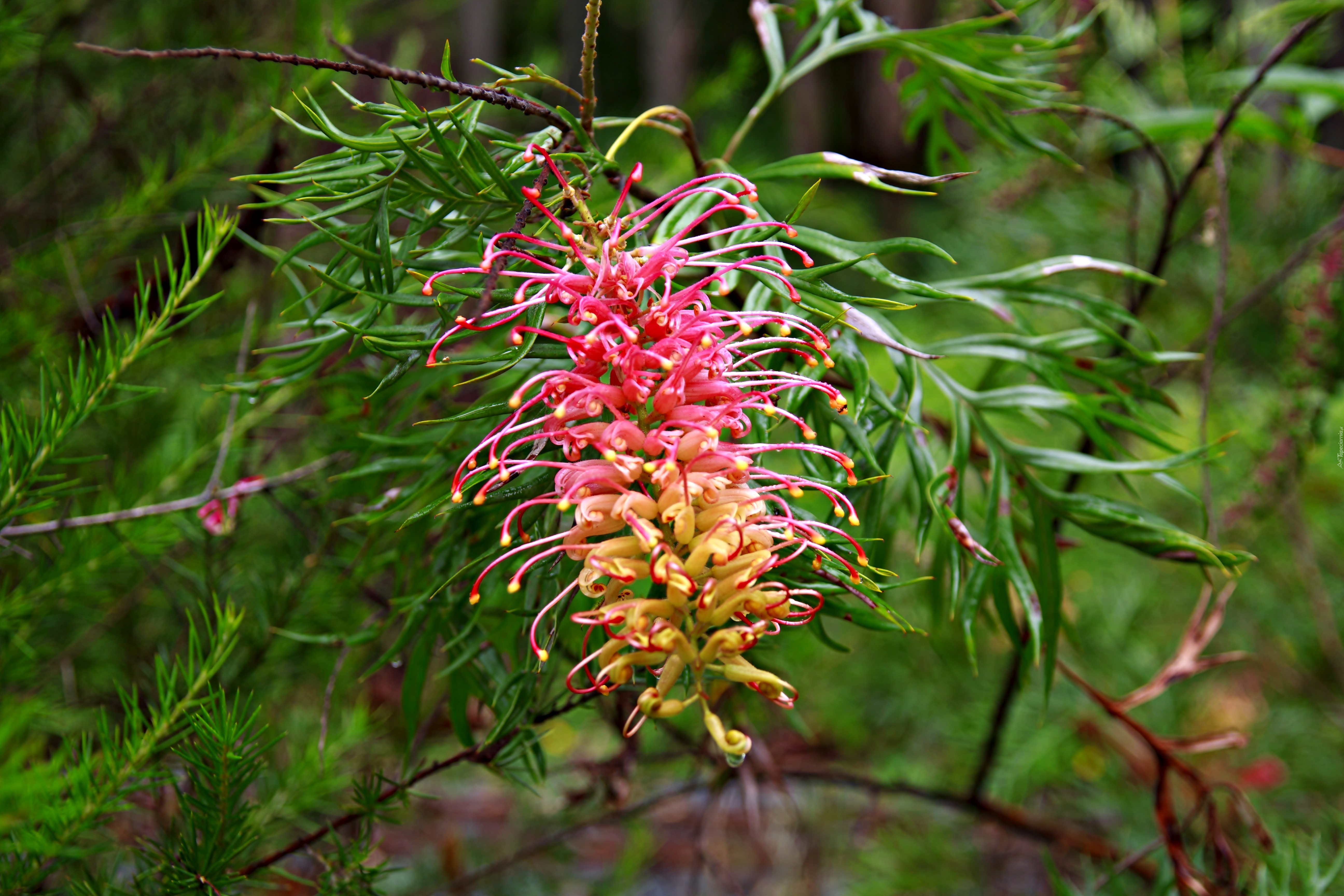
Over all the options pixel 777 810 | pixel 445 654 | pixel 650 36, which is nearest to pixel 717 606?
pixel 445 654

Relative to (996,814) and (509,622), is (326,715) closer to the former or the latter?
(509,622)

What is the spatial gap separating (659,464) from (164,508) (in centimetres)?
43

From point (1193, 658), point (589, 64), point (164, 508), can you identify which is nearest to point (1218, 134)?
point (1193, 658)

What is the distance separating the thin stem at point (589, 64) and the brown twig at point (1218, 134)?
44 cm

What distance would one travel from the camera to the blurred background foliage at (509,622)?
573 millimetres

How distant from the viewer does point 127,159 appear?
36.1 inches

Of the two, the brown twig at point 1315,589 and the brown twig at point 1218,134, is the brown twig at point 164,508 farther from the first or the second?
the brown twig at point 1315,589

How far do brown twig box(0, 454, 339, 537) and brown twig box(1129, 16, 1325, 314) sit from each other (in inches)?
25.0

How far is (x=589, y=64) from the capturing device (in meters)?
0.37

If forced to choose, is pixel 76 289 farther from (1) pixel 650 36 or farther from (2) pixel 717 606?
(1) pixel 650 36

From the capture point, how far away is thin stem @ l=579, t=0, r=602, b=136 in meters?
0.35

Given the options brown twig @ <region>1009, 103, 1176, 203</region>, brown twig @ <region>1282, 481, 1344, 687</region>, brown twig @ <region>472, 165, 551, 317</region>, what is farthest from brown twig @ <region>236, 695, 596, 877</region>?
brown twig @ <region>1282, 481, 1344, 687</region>

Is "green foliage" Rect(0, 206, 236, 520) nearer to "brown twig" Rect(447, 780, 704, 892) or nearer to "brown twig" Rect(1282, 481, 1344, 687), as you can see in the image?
"brown twig" Rect(447, 780, 704, 892)

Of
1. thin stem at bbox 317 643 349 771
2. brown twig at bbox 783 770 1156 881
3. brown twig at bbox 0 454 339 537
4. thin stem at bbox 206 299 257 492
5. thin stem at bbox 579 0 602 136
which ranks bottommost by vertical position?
brown twig at bbox 783 770 1156 881
